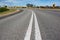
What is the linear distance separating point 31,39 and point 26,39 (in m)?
0.21

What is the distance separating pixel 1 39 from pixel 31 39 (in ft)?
4.01

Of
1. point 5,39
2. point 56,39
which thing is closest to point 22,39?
point 5,39

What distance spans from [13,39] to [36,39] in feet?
3.07

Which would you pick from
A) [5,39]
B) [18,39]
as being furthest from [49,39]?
[5,39]

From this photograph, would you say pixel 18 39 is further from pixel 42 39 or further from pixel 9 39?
pixel 42 39

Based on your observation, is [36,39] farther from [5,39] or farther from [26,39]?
[5,39]

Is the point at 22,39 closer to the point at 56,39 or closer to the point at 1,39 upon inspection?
the point at 1,39

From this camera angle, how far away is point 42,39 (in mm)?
7520

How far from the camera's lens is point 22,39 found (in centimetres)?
749

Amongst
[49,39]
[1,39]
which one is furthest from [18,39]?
[49,39]

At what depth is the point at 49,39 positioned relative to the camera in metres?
7.59

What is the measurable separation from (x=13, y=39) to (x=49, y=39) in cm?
148

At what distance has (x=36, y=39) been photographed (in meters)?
7.52

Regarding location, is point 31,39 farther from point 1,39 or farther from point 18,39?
point 1,39
